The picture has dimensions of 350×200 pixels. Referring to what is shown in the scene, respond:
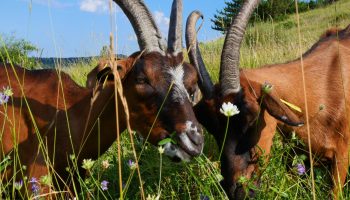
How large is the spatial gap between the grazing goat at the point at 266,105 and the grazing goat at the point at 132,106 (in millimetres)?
517

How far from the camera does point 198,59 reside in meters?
4.55

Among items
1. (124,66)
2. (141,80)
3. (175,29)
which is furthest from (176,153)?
(175,29)

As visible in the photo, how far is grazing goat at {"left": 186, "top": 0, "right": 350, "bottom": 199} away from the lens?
3.82 metres

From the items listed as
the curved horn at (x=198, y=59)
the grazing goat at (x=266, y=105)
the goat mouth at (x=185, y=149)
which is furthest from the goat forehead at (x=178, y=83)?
the grazing goat at (x=266, y=105)

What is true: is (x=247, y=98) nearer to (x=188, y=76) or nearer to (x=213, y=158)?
(x=188, y=76)

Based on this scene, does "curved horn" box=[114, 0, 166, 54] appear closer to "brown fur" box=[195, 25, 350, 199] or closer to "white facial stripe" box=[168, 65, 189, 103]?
"white facial stripe" box=[168, 65, 189, 103]

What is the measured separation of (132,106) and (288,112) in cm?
126

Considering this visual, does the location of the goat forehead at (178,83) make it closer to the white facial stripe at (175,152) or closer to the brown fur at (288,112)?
the white facial stripe at (175,152)

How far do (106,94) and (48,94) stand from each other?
739 mm

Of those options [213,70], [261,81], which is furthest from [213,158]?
[213,70]

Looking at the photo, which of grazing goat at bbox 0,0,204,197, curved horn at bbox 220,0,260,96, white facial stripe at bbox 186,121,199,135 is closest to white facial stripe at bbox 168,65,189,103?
grazing goat at bbox 0,0,204,197

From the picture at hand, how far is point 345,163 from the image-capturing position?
14.5ft

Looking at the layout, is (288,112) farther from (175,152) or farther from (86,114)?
(86,114)

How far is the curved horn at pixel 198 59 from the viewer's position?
425cm
